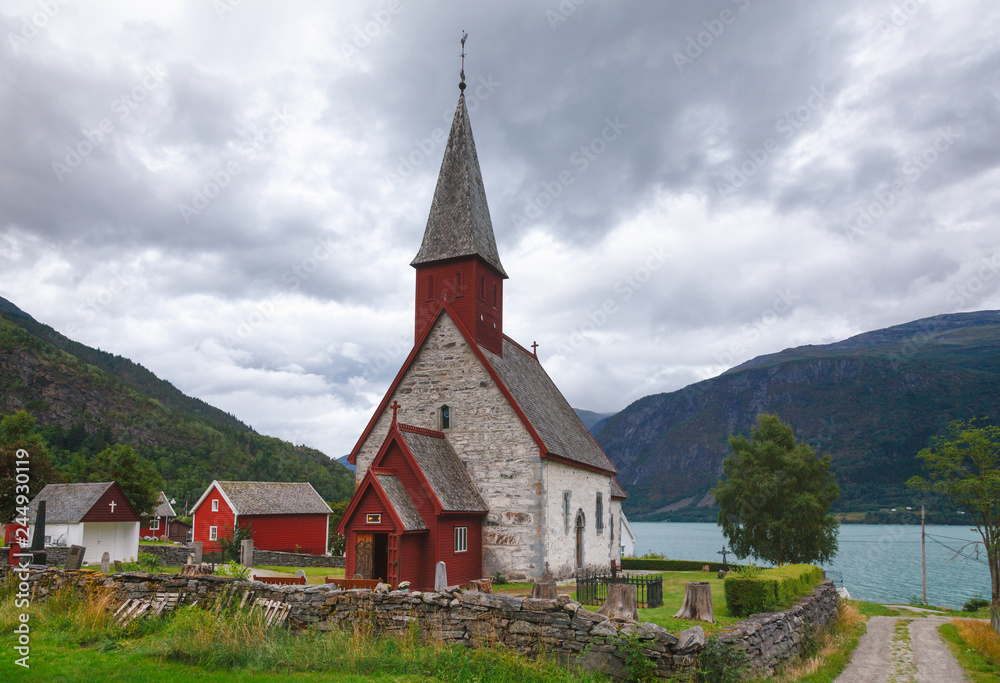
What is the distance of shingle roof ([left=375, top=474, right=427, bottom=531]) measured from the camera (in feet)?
70.0

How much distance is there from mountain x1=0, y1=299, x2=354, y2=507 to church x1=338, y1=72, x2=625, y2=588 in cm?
6818

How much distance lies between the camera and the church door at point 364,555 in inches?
848

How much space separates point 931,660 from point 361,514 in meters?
17.3

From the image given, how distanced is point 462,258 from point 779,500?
24.1m

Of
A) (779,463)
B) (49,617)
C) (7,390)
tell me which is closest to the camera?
(49,617)

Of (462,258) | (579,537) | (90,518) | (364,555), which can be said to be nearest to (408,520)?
(364,555)

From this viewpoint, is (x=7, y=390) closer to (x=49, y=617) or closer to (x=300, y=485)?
(x=300, y=485)

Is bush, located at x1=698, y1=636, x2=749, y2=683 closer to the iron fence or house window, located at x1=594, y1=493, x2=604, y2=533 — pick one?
the iron fence

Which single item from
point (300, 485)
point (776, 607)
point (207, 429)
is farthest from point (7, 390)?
point (776, 607)

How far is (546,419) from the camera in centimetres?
2886

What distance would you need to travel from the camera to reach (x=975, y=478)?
2750 centimetres

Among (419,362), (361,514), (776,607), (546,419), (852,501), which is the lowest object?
(852,501)

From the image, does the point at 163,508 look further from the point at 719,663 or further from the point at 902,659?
the point at 719,663

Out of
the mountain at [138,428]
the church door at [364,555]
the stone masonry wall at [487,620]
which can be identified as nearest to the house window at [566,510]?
the church door at [364,555]
